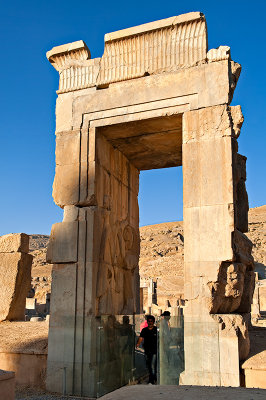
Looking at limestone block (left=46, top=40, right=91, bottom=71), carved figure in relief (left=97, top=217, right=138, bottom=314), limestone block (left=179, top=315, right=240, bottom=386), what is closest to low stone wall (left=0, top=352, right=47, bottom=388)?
carved figure in relief (left=97, top=217, right=138, bottom=314)

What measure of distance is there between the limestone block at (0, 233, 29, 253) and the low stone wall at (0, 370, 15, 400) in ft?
16.2

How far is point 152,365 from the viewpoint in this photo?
655 centimetres

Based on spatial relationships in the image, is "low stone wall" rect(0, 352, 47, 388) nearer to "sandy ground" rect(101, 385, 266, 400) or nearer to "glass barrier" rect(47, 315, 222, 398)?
"glass barrier" rect(47, 315, 222, 398)

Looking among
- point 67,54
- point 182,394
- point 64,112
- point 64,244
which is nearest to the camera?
point 182,394

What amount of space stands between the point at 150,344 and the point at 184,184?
250cm

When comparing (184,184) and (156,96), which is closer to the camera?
(184,184)

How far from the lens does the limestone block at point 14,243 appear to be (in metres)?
9.12

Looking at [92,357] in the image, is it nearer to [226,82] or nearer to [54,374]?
[54,374]

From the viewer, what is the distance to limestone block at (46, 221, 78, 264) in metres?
6.69

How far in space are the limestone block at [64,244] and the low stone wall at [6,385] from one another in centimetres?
247

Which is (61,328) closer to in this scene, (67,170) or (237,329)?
(67,170)

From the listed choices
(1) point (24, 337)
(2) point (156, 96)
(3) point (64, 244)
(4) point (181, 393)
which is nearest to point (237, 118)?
(2) point (156, 96)

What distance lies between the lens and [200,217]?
6027mm

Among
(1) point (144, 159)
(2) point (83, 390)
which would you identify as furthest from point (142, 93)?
(2) point (83, 390)
